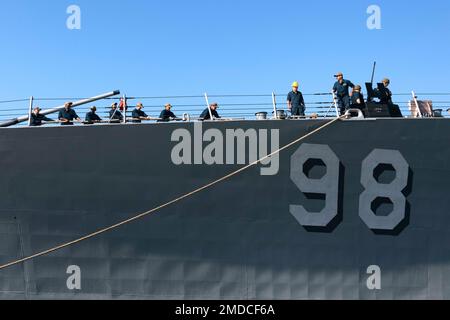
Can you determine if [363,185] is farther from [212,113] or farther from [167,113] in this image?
[167,113]

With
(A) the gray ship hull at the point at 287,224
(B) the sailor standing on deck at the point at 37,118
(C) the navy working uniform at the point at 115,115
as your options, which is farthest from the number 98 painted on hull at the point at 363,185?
(B) the sailor standing on deck at the point at 37,118

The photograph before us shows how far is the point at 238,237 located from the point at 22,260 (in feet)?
14.7

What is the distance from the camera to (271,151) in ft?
32.3

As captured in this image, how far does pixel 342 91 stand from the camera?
418 inches

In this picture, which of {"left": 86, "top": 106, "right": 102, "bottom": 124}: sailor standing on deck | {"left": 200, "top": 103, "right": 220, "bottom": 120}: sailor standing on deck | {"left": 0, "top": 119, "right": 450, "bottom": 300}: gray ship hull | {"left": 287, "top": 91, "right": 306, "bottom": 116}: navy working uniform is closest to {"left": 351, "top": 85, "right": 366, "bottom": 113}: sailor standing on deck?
{"left": 0, "top": 119, "right": 450, "bottom": 300}: gray ship hull

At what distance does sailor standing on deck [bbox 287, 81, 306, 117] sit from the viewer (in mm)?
10438

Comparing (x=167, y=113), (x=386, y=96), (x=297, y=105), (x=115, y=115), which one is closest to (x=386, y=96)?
(x=386, y=96)

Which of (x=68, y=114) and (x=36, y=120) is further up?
(x=68, y=114)

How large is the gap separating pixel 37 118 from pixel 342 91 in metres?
6.50

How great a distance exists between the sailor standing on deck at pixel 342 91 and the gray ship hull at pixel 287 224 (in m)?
0.85

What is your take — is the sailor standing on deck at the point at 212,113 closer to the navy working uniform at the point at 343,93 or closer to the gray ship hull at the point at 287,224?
the gray ship hull at the point at 287,224
